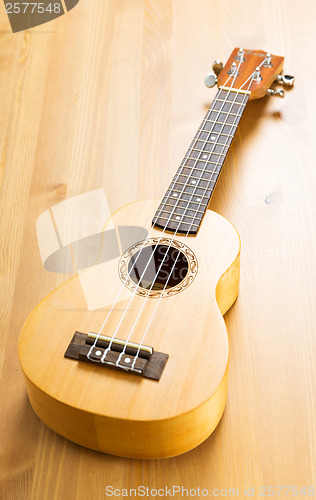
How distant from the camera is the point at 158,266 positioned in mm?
1234

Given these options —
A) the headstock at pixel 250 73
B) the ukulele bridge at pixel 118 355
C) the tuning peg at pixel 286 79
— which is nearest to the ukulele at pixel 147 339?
the ukulele bridge at pixel 118 355

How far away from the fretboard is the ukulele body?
82 mm

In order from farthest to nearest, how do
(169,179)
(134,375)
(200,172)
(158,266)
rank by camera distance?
(169,179) → (200,172) → (158,266) → (134,375)

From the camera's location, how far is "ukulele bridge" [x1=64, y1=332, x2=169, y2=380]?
40.5 inches

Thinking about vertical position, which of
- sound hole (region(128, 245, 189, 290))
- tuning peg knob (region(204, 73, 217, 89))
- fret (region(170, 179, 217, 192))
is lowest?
sound hole (region(128, 245, 189, 290))

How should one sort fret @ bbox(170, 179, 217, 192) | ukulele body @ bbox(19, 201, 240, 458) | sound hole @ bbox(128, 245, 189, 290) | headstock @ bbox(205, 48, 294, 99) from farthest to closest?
headstock @ bbox(205, 48, 294, 99) < fret @ bbox(170, 179, 217, 192) < sound hole @ bbox(128, 245, 189, 290) < ukulele body @ bbox(19, 201, 240, 458)
